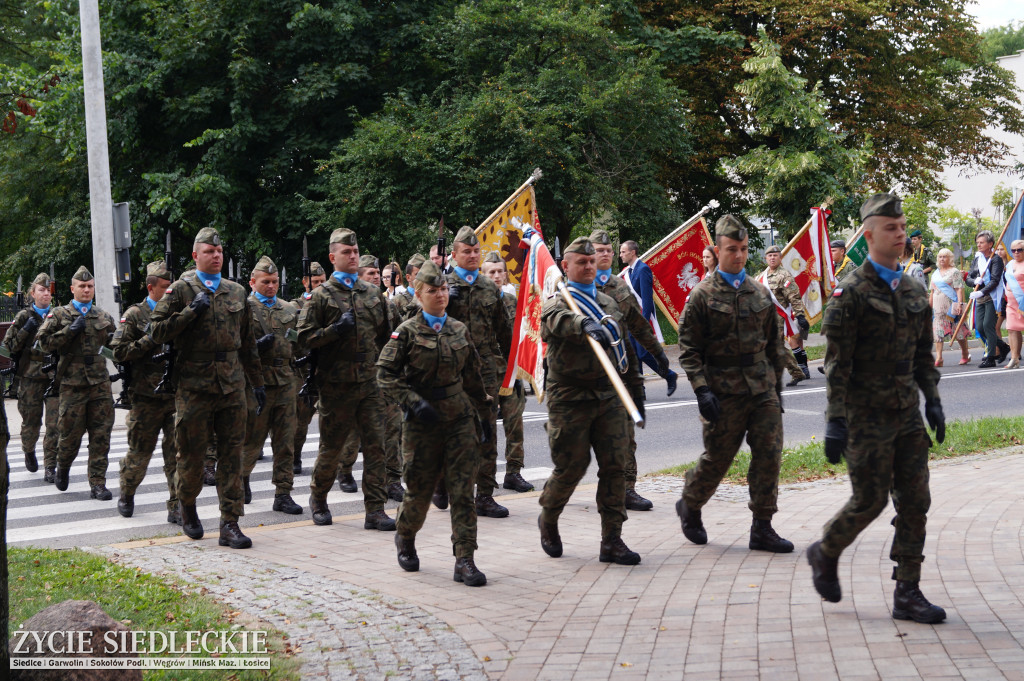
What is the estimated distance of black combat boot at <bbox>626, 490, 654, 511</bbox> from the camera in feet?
29.4

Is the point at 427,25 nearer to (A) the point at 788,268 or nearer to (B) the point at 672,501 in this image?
(A) the point at 788,268

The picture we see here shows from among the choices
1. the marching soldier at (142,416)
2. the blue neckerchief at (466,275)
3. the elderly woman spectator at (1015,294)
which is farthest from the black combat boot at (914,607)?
the elderly woman spectator at (1015,294)

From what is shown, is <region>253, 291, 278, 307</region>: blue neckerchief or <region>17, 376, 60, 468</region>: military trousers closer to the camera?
<region>253, 291, 278, 307</region>: blue neckerchief

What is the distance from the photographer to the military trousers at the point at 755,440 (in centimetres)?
723

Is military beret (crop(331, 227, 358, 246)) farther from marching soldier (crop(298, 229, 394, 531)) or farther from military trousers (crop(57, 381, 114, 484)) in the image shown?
military trousers (crop(57, 381, 114, 484))

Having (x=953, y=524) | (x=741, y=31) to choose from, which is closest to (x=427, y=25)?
(x=741, y=31)

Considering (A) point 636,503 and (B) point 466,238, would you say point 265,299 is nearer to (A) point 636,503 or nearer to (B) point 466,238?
(B) point 466,238

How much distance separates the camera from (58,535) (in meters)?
9.05

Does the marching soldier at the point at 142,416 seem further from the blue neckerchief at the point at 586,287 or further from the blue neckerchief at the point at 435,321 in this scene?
the blue neckerchief at the point at 586,287

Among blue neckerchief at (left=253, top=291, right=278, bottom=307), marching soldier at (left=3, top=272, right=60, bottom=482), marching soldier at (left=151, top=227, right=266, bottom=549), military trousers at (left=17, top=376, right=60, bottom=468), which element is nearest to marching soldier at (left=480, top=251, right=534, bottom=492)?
blue neckerchief at (left=253, top=291, right=278, bottom=307)

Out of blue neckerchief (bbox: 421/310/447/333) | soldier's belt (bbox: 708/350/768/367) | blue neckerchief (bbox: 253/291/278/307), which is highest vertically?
blue neckerchief (bbox: 253/291/278/307)

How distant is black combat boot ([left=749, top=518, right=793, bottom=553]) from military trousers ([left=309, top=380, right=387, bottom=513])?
3.06 m

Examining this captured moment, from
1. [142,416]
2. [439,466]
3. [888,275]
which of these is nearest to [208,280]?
[142,416]

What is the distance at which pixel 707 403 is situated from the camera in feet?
23.0
